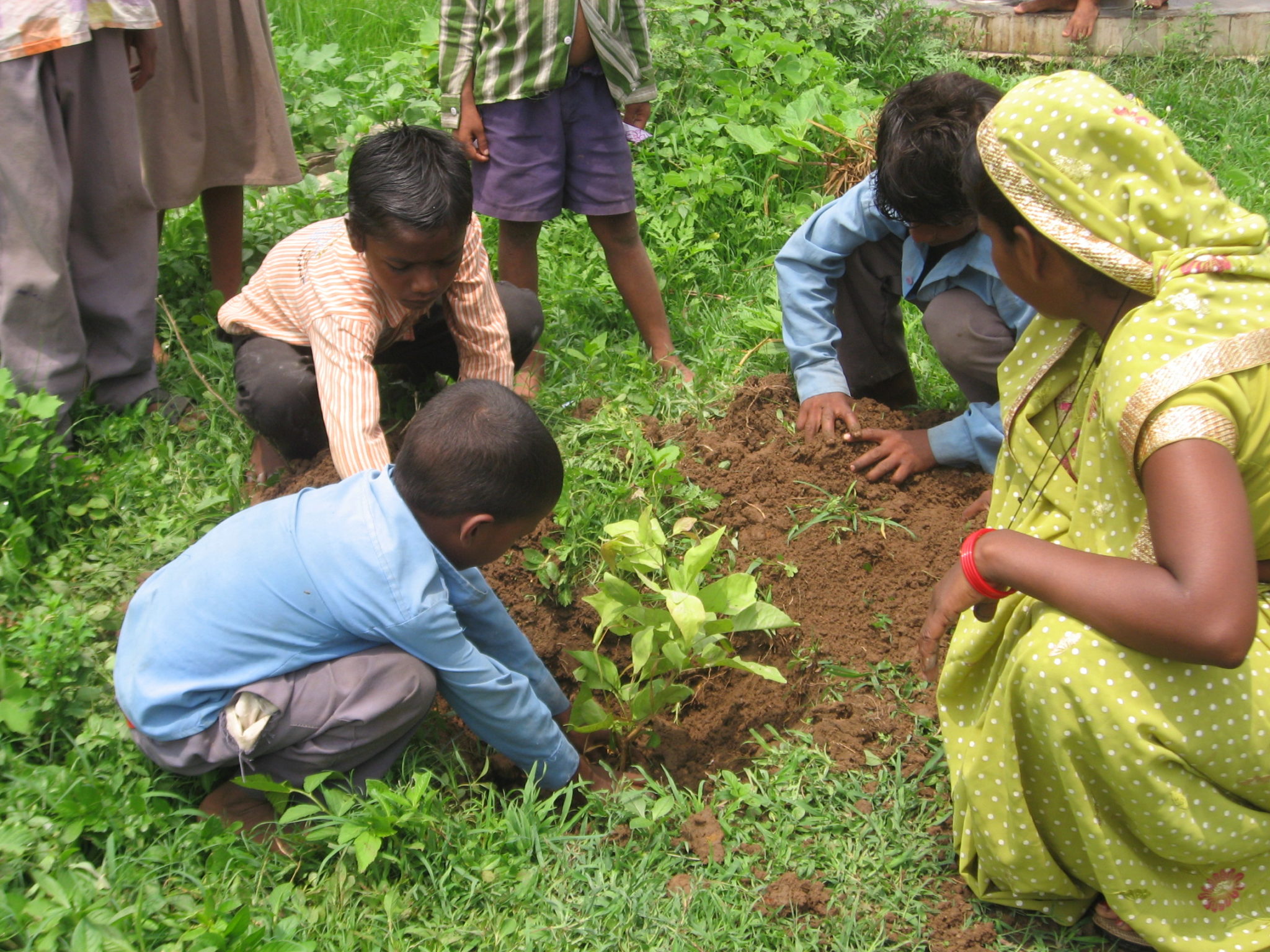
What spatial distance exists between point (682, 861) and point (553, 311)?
2.29 meters

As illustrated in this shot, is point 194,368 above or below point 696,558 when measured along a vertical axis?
below

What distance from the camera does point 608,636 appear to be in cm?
280

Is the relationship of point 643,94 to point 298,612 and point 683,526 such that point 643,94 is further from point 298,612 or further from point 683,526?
point 298,612

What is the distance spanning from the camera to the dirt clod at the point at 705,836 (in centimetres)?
212

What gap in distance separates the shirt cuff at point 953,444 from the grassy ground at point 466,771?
1.69 feet

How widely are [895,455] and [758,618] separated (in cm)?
89

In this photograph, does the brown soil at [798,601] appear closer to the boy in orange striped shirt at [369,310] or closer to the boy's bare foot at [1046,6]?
the boy in orange striped shirt at [369,310]

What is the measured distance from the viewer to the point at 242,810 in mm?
2139

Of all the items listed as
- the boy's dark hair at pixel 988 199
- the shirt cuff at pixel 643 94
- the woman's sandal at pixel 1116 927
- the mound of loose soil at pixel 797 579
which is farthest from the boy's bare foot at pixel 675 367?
the woman's sandal at pixel 1116 927

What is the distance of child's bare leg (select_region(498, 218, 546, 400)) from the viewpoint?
11.7 feet

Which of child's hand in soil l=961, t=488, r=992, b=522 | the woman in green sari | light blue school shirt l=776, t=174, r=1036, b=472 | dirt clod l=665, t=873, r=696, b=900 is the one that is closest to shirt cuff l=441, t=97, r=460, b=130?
light blue school shirt l=776, t=174, r=1036, b=472

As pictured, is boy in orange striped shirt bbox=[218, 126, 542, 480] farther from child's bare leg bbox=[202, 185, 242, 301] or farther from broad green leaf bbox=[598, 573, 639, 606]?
child's bare leg bbox=[202, 185, 242, 301]

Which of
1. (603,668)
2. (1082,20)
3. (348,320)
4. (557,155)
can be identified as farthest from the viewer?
(1082,20)

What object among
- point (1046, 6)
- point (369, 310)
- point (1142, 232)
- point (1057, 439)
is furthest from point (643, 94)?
point (1046, 6)
